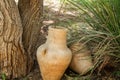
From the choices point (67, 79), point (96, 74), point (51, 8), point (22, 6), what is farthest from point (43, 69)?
point (51, 8)

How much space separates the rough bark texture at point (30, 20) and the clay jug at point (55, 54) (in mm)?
393

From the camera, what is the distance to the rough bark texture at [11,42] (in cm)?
344

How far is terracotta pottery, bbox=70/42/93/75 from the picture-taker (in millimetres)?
3536

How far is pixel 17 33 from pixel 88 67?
895mm

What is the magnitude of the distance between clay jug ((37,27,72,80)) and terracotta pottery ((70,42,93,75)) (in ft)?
0.46

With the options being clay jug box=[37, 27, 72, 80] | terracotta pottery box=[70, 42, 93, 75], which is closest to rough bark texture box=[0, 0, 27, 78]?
clay jug box=[37, 27, 72, 80]

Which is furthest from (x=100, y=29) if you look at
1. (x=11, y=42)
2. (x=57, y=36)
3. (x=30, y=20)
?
(x=11, y=42)

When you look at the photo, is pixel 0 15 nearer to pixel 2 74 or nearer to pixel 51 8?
pixel 2 74

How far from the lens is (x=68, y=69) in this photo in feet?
12.3

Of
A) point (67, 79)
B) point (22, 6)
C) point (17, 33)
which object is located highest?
point (22, 6)

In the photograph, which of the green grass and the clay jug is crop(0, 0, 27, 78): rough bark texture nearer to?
the clay jug

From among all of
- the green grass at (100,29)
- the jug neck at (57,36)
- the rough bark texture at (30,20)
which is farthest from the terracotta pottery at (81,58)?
the rough bark texture at (30,20)

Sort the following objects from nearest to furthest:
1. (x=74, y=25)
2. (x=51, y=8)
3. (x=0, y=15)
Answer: (x=0, y=15), (x=74, y=25), (x=51, y=8)

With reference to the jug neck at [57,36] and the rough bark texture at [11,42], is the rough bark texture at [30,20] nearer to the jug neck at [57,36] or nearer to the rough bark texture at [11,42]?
the rough bark texture at [11,42]
